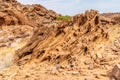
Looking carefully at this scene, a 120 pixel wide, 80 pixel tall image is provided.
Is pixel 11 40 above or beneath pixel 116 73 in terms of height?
beneath

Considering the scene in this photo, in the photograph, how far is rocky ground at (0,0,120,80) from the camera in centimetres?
1219

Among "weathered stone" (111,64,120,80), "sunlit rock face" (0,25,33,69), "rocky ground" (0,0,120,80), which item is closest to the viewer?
"weathered stone" (111,64,120,80)

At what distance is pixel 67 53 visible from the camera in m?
13.7

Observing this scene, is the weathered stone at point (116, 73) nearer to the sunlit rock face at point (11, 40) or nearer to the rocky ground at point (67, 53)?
the rocky ground at point (67, 53)

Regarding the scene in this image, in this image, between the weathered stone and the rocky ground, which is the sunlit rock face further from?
the weathered stone

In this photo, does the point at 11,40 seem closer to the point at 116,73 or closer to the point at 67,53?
the point at 67,53

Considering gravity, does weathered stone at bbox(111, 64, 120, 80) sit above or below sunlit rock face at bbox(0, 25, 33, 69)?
above

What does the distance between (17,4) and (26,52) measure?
590 inches

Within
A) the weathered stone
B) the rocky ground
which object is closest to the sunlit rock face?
the rocky ground

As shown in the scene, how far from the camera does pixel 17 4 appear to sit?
3016 centimetres

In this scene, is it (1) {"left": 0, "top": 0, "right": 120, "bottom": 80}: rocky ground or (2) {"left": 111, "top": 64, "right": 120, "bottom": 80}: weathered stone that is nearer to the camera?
(2) {"left": 111, "top": 64, "right": 120, "bottom": 80}: weathered stone

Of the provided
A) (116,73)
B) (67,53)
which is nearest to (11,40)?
(67,53)

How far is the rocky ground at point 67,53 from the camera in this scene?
12188mm

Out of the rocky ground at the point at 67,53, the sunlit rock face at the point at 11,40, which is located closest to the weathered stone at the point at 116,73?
the rocky ground at the point at 67,53
